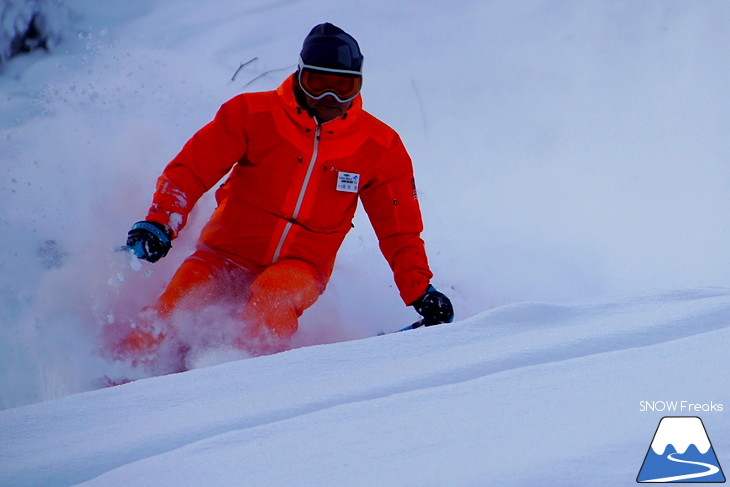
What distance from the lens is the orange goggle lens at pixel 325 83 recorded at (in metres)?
2.86

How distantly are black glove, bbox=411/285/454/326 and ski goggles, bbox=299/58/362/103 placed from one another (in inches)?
31.8

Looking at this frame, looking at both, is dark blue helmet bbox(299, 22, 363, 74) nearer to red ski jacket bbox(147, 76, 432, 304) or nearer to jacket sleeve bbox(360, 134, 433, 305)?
red ski jacket bbox(147, 76, 432, 304)

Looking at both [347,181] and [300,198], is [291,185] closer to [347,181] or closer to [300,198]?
[300,198]

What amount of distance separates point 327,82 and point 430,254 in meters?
2.16

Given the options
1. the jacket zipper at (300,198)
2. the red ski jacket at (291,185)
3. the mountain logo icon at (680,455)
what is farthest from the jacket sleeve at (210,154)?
the mountain logo icon at (680,455)

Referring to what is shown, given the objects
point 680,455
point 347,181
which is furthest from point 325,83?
point 680,455

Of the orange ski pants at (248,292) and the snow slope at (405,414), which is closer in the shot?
the snow slope at (405,414)

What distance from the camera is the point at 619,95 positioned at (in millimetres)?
6793

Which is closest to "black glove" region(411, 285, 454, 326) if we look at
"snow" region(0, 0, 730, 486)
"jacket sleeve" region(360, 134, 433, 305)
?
"jacket sleeve" region(360, 134, 433, 305)

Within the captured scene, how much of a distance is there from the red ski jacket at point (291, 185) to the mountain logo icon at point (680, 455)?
165 centimetres

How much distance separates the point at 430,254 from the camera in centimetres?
486

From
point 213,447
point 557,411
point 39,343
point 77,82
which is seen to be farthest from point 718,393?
point 77,82

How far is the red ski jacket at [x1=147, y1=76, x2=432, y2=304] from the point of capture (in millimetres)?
2943

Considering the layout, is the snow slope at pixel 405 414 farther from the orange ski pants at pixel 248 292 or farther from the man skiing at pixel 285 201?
the man skiing at pixel 285 201
